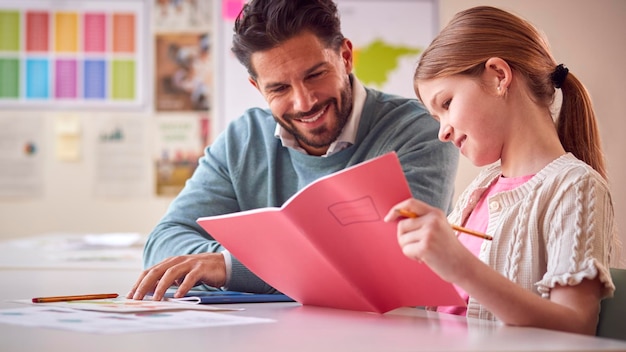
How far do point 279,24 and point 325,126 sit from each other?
0.23 meters

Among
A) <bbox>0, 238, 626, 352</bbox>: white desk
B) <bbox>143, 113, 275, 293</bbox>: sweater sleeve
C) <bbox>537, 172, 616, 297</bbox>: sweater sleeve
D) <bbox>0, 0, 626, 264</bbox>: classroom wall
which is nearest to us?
<bbox>0, 238, 626, 352</bbox>: white desk

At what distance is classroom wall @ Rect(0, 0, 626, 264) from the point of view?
2969 millimetres

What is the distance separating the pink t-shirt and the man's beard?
45 centimetres

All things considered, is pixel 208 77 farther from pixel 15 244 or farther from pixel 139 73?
pixel 15 244

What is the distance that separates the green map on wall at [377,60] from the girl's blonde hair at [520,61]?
7.92ft

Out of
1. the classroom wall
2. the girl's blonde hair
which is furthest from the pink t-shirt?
the classroom wall

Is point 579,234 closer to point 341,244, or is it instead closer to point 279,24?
point 341,244

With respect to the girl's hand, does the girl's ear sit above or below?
above

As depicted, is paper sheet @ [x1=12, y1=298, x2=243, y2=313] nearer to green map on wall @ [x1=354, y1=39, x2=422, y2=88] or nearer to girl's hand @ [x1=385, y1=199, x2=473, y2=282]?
girl's hand @ [x1=385, y1=199, x2=473, y2=282]

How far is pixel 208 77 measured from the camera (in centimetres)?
360

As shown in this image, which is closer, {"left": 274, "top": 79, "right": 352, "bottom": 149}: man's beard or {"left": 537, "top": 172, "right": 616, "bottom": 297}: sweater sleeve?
{"left": 537, "top": 172, "right": 616, "bottom": 297}: sweater sleeve

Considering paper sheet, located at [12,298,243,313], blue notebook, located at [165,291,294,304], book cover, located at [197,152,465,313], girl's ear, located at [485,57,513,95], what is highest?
girl's ear, located at [485,57,513,95]

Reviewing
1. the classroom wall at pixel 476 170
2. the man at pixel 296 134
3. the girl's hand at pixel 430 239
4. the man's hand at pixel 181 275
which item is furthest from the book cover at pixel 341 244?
the classroom wall at pixel 476 170

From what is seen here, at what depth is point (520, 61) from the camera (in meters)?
1.19
